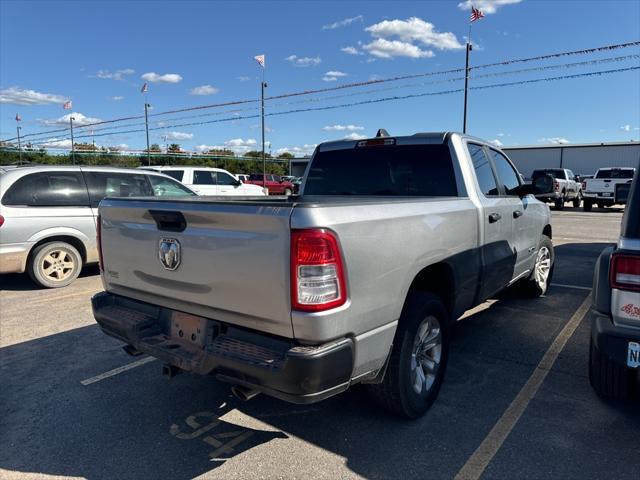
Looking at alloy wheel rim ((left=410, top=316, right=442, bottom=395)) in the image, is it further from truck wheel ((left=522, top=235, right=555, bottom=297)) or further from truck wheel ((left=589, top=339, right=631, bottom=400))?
truck wheel ((left=522, top=235, right=555, bottom=297))

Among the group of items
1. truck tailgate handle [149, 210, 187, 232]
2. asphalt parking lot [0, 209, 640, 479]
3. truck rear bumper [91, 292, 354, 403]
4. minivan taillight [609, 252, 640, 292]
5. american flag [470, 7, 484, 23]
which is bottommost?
asphalt parking lot [0, 209, 640, 479]

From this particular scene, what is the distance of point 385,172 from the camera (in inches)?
167

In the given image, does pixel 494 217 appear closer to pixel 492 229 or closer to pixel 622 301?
pixel 492 229

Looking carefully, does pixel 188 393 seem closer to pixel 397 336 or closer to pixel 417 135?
pixel 397 336

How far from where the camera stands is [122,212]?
10.3 feet

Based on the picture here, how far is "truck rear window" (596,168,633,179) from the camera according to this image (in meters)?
21.5

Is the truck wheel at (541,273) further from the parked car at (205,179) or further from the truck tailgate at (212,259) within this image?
the parked car at (205,179)

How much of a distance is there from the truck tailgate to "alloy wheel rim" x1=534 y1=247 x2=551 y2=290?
15.0 ft

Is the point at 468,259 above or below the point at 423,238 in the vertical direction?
below

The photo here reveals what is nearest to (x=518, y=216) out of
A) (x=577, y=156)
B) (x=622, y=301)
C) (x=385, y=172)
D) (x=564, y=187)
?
(x=385, y=172)

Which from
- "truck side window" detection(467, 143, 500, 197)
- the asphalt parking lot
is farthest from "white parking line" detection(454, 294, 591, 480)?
"truck side window" detection(467, 143, 500, 197)

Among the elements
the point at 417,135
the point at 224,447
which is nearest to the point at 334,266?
the point at 224,447

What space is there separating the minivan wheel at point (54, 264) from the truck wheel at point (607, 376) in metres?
7.03

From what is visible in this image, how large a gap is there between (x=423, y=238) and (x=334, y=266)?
926 millimetres
